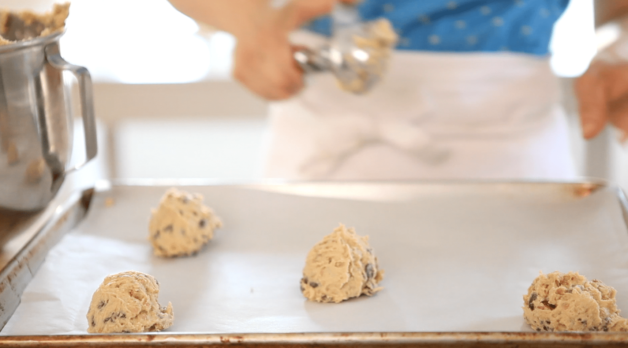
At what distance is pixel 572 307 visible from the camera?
48cm

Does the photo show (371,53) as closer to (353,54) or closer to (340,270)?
(353,54)

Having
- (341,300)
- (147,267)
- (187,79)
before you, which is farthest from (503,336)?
(187,79)

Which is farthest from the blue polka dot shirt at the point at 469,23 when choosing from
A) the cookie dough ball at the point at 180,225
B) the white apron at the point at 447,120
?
the cookie dough ball at the point at 180,225

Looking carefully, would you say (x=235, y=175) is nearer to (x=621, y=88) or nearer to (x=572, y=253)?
(x=621, y=88)

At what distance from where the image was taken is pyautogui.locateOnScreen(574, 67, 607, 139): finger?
853 mm

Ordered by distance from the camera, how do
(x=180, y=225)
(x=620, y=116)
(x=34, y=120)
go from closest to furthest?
(x=34, y=120)
(x=180, y=225)
(x=620, y=116)

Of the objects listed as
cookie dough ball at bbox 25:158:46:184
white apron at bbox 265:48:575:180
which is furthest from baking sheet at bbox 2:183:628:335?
white apron at bbox 265:48:575:180

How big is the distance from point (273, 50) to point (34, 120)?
46cm

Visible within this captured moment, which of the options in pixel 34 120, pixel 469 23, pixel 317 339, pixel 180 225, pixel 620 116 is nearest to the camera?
pixel 317 339

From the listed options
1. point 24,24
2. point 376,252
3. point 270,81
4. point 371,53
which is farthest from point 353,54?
point 24,24

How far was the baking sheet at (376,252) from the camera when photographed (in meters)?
0.54

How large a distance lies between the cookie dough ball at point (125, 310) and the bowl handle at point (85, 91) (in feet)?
0.50

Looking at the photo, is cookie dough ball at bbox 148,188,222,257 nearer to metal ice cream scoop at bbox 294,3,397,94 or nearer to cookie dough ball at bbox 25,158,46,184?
cookie dough ball at bbox 25,158,46,184

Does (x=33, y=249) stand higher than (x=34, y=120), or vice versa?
(x=34, y=120)
